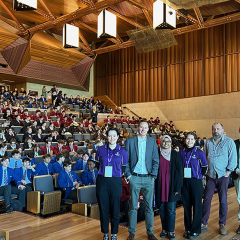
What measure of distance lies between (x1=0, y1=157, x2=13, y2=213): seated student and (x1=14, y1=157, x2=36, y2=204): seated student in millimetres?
116

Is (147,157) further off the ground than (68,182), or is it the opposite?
(147,157)

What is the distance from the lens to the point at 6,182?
4.55 meters

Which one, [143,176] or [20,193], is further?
[20,193]

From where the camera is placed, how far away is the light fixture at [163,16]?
8.98m

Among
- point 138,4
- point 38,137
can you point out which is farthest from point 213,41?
point 38,137

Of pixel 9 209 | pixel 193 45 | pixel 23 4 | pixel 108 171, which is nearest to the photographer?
pixel 108 171

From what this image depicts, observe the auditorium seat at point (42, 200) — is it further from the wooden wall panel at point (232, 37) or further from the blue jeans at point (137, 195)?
the wooden wall panel at point (232, 37)

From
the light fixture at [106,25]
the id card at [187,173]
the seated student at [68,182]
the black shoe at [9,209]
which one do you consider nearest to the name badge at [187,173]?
the id card at [187,173]

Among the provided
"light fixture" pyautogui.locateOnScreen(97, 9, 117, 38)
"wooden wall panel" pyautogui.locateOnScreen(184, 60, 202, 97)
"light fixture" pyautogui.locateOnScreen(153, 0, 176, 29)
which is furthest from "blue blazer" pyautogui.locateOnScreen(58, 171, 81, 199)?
"wooden wall panel" pyautogui.locateOnScreen(184, 60, 202, 97)

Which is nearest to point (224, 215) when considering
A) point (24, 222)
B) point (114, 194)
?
point (114, 194)

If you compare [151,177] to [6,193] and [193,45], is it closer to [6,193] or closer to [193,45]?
[6,193]

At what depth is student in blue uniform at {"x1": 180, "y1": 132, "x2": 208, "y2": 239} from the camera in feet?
10.0

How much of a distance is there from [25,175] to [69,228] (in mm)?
2000

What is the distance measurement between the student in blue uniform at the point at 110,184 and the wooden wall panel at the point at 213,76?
12.6 metres
